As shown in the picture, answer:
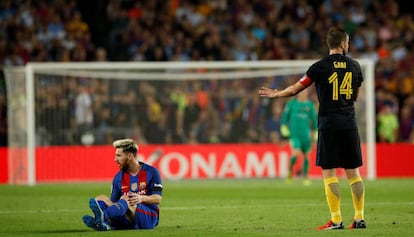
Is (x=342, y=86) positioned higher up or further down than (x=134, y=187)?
higher up

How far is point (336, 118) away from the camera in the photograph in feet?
38.3

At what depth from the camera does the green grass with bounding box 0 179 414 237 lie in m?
11.8

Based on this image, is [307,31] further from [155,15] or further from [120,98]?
[120,98]

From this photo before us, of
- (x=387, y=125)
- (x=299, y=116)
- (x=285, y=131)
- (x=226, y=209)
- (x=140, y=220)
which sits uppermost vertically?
(x=299, y=116)

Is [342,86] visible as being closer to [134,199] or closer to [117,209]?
[134,199]

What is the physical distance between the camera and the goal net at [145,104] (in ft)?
80.6

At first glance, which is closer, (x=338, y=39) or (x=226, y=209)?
(x=338, y=39)

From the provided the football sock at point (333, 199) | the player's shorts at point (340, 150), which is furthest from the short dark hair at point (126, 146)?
the football sock at point (333, 199)

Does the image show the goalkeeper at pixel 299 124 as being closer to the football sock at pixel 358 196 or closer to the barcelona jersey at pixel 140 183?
the football sock at pixel 358 196

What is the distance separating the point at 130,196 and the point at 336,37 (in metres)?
2.88

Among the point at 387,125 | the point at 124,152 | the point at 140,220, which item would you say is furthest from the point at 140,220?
the point at 387,125

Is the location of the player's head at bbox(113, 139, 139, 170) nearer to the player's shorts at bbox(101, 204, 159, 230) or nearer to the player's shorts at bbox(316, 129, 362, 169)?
the player's shorts at bbox(101, 204, 159, 230)

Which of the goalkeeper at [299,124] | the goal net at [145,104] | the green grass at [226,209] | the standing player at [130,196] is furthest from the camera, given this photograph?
the goal net at [145,104]

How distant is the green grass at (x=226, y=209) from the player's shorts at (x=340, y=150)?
2.47 feet
